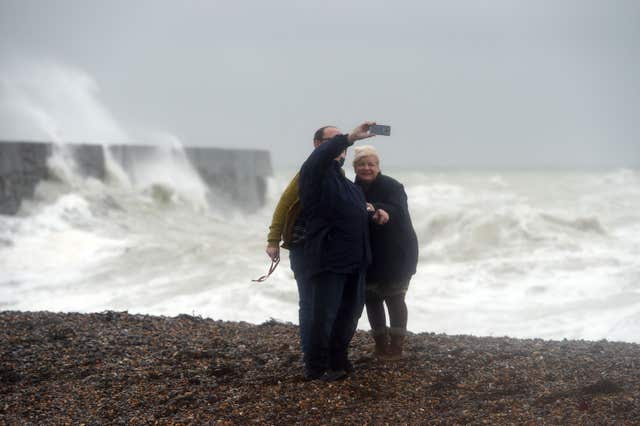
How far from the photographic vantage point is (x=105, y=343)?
5652 millimetres

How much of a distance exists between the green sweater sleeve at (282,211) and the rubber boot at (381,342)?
967 millimetres

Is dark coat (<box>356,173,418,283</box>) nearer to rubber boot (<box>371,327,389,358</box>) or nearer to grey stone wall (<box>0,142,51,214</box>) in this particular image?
rubber boot (<box>371,327,389,358</box>)

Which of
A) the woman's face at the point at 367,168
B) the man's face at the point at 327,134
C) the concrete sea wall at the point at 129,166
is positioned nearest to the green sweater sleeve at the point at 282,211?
the man's face at the point at 327,134

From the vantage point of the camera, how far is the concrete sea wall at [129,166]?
17828mm

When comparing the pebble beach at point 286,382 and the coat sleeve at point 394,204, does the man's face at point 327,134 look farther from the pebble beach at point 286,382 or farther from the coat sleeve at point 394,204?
the pebble beach at point 286,382

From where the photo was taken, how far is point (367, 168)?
15.7 ft

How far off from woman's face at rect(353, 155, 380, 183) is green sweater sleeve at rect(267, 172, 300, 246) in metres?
0.41

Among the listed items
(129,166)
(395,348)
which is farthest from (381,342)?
(129,166)

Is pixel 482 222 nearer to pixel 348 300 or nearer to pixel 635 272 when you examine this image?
pixel 635 272

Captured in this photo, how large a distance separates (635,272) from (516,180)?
111 feet

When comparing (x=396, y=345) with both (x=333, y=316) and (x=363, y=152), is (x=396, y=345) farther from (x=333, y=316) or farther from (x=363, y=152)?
(x=363, y=152)

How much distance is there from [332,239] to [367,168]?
516mm

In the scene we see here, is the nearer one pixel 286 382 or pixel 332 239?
pixel 332 239

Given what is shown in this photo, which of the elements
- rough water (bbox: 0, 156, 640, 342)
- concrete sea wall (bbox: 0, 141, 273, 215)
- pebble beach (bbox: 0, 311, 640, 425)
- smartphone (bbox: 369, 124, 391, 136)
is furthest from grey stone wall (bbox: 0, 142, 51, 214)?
smartphone (bbox: 369, 124, 391, 136)
